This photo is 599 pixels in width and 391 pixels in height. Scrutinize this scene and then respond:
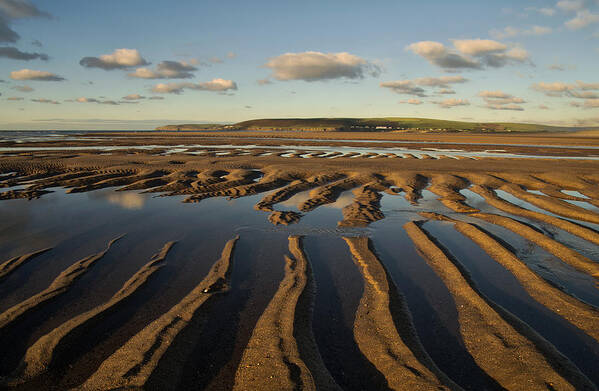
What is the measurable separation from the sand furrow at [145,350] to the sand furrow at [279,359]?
1.20m

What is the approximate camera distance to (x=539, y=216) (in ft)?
43.2

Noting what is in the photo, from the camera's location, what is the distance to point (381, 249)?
9820 millimetres

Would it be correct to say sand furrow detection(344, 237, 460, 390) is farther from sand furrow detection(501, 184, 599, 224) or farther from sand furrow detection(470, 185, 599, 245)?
sand furrow detection(501, 184, 599, 224)

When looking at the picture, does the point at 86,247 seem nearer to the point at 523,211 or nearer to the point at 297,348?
the point at 297,348

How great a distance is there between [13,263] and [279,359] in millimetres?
7607

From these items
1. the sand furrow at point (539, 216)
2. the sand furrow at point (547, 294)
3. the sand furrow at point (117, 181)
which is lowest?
the sand furrow at point (547, 294)

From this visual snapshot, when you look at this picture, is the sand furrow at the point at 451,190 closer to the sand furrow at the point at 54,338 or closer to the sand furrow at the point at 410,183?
the sand furrow at the point at 410,183

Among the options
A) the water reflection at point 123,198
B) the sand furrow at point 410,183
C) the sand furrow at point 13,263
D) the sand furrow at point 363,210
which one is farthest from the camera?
the sand furrow at point 410,183

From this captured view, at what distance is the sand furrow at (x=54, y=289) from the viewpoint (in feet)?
19.3

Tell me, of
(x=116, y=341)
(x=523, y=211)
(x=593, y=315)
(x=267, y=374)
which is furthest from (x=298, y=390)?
(x=523, y=211)

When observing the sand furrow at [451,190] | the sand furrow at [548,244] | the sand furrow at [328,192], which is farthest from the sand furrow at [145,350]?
the sand furrow at [451,190]

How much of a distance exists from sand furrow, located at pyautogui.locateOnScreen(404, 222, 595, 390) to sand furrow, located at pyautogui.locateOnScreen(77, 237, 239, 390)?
4624 mm

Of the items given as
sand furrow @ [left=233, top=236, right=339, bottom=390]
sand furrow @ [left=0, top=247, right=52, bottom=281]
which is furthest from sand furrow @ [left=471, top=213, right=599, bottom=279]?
sand furrow @ [left=0, top=247, right=52, bottom=281]

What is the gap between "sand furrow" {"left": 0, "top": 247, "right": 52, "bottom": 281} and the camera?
784 cm
